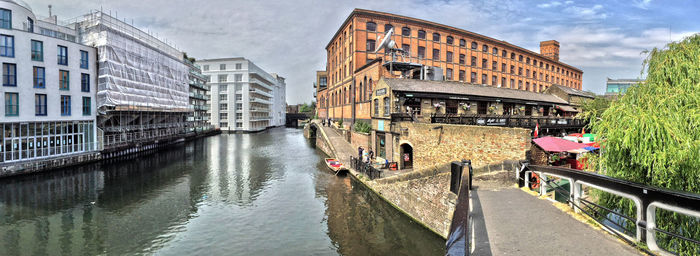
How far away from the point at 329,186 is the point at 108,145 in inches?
1032

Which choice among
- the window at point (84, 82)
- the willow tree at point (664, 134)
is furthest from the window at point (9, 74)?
the willow tree at point (664, 134)

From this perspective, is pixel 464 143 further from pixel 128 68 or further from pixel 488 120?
pixel 128 68

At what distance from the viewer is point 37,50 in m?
25.6

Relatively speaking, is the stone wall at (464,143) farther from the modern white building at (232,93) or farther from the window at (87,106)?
the modern white building at (232,93)

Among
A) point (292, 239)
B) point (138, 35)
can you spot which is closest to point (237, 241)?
point (292, 239)

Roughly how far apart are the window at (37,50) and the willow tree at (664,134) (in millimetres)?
37584

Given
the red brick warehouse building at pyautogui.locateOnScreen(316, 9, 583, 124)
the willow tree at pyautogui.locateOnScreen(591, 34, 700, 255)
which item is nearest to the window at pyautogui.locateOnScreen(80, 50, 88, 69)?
the red brick warehouse building at pyautogui.locateOnScreen(316, 9, 583, 124)

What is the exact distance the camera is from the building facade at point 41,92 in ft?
77.9

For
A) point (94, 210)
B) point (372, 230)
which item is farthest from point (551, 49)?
point (94, 210)

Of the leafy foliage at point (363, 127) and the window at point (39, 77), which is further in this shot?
the leafy foliage at point (363, 127)

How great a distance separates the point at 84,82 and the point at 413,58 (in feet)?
121

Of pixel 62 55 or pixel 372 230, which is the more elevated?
pixel 62 55

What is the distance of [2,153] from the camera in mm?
22688

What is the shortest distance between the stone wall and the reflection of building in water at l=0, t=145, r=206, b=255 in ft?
44.4
